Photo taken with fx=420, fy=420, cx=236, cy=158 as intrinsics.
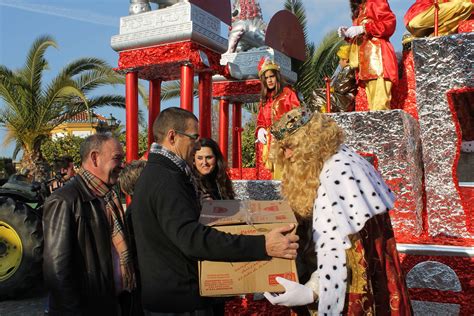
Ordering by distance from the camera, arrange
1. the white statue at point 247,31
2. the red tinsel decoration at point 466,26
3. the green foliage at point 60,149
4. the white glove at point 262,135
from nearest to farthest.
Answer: the red tinsel decoration at point 466,26
the white glove at point 262,135
the white statue at point 247,31
the green foliage at point 60,149

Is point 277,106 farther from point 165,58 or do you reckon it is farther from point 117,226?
point 117,226

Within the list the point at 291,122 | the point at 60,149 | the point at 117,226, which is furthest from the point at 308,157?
the point at 60,149

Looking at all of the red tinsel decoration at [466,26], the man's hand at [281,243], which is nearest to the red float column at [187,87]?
the red tinsel decoration at [466,26]

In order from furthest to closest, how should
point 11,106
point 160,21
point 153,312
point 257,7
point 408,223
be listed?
point 11,106
point 257,7
point 160,21
point 408,223
point 153,312

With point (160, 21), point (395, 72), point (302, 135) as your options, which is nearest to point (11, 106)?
point (160, 21)

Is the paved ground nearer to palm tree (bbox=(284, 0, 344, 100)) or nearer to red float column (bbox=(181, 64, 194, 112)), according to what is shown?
red float column (bbox=(181, 64, 194, 112))

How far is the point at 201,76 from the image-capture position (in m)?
8.26

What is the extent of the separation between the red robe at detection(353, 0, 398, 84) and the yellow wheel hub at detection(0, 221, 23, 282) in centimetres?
396

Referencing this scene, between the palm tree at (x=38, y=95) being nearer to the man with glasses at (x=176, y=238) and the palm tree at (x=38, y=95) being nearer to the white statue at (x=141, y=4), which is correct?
the white statue at (x=141, y=4)

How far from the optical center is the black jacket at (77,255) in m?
1.94

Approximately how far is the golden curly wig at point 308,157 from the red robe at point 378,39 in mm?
2234

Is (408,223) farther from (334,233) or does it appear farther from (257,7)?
(257,7)

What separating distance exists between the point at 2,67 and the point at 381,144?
12300mm

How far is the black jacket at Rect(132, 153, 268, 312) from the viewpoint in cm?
163
